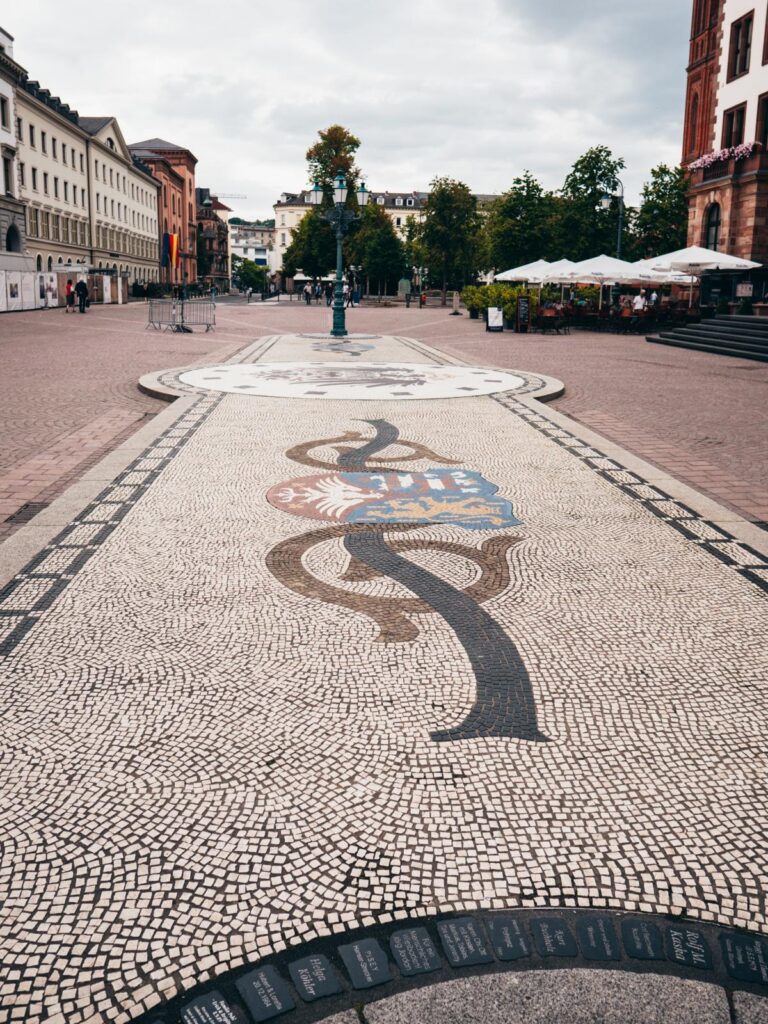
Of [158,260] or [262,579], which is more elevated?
[158,260]

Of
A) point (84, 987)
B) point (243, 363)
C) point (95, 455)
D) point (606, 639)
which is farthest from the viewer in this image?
point (243, 363)

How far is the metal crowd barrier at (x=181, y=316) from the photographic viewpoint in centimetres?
3066

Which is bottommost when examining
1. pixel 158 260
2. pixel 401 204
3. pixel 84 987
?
pixel 84 987

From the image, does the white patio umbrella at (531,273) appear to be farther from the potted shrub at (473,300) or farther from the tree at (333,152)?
the tree at (333,152)

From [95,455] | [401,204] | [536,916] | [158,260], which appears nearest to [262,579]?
[536,916]

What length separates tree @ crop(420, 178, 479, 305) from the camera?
6499 cm

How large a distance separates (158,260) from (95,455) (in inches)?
3697

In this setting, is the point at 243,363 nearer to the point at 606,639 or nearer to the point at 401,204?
the point at 606,639

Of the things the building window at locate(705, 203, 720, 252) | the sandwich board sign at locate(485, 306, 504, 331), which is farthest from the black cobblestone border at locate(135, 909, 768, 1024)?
the building window at locate(705, 203, 720, 252)

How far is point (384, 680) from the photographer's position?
4105 millimetres

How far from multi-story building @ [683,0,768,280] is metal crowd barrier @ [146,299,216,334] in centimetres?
2121

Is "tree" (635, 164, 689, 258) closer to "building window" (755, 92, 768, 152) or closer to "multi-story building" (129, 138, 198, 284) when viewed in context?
"building window" (755, 92, 768, 152)

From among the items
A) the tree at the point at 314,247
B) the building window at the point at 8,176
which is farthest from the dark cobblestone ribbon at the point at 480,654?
the tree at the point at 314,247

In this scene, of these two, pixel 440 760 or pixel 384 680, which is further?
pixel 384 680
